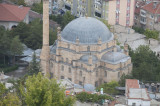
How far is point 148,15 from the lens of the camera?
3686 inches

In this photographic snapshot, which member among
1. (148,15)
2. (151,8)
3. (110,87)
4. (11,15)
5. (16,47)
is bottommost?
(110,87)

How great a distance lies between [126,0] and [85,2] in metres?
11.0

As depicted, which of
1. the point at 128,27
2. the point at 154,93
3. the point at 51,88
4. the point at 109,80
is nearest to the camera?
the point at 51,88

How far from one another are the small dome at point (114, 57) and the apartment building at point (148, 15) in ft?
92.5

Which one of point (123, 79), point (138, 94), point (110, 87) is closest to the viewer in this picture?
point (138, 94)

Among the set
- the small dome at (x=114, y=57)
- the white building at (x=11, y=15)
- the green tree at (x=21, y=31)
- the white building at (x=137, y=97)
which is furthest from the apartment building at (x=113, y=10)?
the white building at (x=137, y=97)

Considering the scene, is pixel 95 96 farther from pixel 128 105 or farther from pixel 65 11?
pixel 65 11

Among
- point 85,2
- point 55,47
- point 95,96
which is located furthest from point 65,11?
point 95,96

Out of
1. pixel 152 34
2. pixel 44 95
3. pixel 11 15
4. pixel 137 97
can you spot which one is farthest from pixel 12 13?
pixel 44 95

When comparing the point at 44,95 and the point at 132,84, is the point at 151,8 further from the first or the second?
the point at 44,95

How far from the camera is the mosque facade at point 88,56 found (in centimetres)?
6519

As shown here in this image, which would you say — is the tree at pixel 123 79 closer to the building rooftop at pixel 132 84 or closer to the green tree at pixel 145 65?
the green tree at pixel 145 65

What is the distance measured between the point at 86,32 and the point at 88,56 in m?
4.12

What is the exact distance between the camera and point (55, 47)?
69312 mm
